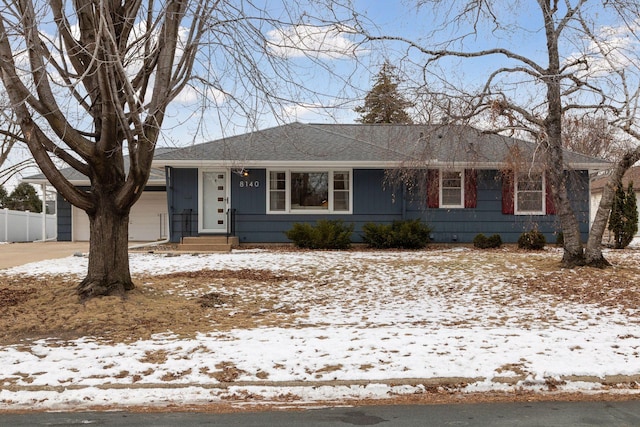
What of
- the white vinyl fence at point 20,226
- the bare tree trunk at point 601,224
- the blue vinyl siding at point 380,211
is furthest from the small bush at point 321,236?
the white vinyl fence at point 20,226

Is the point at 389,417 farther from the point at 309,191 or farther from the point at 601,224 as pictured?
the point at 309,191

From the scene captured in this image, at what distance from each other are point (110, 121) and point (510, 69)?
8.03 m

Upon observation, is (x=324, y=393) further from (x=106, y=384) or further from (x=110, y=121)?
(x=110, y=121)

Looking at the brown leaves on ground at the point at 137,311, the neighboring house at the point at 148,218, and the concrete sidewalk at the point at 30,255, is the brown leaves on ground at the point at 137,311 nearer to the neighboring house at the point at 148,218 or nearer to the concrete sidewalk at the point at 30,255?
the concrete sidewalk at the point at 30,255

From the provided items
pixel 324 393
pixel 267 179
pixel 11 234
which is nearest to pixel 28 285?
pixel 324 393

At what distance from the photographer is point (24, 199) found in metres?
39.9

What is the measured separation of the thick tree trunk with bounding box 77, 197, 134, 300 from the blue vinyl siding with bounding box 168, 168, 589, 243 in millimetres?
9505

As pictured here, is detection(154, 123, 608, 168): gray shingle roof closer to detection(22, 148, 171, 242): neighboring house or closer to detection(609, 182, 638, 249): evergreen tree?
detection(609, 182, 638, 249): evergreen tree

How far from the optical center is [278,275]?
11.9 metres

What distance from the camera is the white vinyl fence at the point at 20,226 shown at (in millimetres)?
24970

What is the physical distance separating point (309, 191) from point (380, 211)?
242 centimetres

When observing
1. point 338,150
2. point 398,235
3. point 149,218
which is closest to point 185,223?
point 149,218

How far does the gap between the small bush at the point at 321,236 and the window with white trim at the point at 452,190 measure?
11.6 feet

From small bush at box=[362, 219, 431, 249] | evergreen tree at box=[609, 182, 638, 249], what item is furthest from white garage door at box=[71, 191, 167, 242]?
evergreen tree at box=[609, 182, 638, 249]
